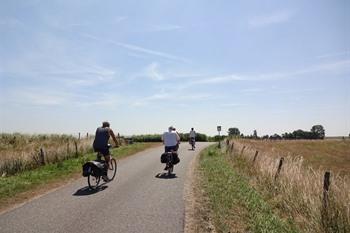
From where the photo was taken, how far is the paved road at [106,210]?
831 cm

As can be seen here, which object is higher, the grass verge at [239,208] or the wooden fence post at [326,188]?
the wooden fence post at [326,188]

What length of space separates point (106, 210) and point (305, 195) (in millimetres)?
4981

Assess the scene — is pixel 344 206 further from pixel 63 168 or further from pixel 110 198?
pixel 63 168

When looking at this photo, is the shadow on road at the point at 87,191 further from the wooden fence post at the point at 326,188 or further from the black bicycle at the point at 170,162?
the wooden fence post at the point at 326,188

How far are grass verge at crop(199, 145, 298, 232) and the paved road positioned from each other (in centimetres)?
93

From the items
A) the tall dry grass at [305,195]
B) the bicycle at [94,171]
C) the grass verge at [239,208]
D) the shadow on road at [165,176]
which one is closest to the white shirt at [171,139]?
the shadow on road at [165,176]

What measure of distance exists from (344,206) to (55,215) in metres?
6.42

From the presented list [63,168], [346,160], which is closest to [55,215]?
[63,168]

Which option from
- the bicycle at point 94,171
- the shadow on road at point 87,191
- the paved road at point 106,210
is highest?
the bicycle at point 94,171

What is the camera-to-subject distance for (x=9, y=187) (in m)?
13.7

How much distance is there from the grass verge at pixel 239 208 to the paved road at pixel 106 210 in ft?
3.06

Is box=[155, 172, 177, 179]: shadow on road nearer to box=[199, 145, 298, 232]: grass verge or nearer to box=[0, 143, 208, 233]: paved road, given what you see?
box=[199, 145, 298, 232]: grass verge

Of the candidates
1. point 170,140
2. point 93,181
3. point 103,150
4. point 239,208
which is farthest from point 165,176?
point 239,208

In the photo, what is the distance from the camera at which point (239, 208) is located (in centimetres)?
1025
